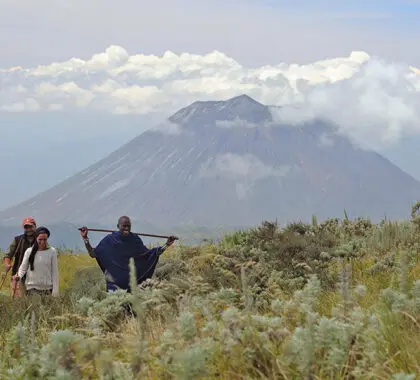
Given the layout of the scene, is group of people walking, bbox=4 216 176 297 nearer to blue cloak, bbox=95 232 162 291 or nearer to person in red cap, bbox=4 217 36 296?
blue cloak, bbox=95 232 162 291

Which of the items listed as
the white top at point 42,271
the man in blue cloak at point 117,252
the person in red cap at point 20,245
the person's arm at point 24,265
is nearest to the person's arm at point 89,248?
the man in blue cloak at point 117,252

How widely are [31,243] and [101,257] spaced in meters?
1.37

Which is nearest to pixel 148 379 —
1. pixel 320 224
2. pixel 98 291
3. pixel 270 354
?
pixel 270 354

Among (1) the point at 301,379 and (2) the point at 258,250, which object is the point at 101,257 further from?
(1) the point at 301,379

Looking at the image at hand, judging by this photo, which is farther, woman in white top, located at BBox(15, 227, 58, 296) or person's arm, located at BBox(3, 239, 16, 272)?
person's arm, located at BBox(3, 239, 16, 272)

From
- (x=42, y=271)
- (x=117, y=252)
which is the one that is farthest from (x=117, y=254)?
(x=42, y=271)

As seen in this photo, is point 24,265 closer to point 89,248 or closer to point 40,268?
point 40,268

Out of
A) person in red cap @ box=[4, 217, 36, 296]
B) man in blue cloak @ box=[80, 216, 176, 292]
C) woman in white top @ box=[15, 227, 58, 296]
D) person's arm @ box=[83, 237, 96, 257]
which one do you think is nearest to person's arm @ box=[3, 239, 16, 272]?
person in red cap @ box=[4, 217, 36, 296]

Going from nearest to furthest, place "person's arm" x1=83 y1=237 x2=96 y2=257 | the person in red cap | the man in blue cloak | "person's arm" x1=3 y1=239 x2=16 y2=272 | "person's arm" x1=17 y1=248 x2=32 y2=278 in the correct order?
"person's arm" x1=83 y1=237 x2=96 y2=257
the man in blue cloak
"person's arm" x1=17 y1=248 x2=32 y2=278
the person in red cap
"person's arm" x1=3 y1=239 x2=16 y2=272

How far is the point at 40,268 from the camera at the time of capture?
41.2ft

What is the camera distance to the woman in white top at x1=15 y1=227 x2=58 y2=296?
1258 centimetres

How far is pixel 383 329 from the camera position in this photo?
193 inches

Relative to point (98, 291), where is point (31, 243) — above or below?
above

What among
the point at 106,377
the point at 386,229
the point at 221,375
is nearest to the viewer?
the point at 106,377
